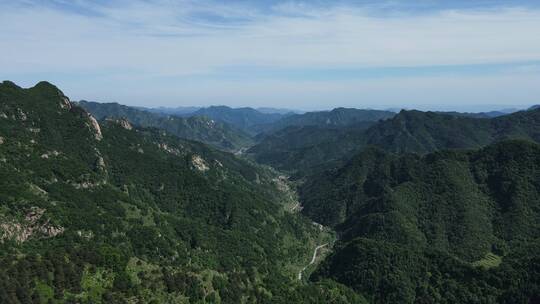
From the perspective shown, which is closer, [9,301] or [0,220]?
[9,301]

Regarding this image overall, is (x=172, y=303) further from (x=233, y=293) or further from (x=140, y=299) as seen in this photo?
(x=233, y=293)

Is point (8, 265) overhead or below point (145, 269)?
overhead

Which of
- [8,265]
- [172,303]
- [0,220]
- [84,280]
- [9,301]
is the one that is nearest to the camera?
[9,301]

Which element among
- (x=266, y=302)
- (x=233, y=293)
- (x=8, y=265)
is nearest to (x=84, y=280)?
(x=8, y=265)

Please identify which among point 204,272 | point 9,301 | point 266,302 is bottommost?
point 266,302

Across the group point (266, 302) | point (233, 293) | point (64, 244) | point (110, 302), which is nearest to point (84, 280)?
point (110, 302)

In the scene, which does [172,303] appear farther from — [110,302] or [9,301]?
[9,301]

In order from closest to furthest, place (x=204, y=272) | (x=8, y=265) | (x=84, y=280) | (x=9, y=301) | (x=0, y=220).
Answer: (x=9, y=301)
(x=8, y=265)
(x=84, y=280)
(x=0, y=220)
(x=204, y=272)

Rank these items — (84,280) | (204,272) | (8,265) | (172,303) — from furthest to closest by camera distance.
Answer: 1. (204,272)
2. (172,303)
3. (84,280)
4. (8,265)

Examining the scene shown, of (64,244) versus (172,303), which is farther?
(64,244)
